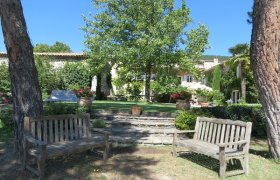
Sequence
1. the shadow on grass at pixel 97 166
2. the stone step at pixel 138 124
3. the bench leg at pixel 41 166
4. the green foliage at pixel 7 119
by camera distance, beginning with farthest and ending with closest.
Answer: the stone step at pixel 138 124
the green foliage at pixel 7 119
the shadow on grass at pixel 97 166
the bench leg at pixel 41 166

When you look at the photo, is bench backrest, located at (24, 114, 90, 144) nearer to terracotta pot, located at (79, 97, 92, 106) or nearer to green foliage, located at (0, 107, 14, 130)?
green foliage, located at (0, 107, 14, 130)

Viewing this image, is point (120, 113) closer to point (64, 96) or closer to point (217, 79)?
point (64, 96)

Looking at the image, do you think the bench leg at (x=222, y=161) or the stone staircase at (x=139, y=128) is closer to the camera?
the bench leg at (x=222, y=161)

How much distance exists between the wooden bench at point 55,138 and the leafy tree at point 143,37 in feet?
48.0

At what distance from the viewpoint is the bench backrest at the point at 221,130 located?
709cm

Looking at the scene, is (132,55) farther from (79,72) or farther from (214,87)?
(214,87)

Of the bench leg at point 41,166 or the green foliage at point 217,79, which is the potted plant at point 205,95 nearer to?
the green foliage at point 217,79

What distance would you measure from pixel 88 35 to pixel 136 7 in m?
4.77

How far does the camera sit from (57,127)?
23.9 feet

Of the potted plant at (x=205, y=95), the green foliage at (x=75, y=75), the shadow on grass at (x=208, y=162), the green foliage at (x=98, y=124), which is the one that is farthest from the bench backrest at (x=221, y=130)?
the potted plant at (x=205, y=95)

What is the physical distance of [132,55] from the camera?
2264 cm

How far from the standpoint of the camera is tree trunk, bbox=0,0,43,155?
22.8ft

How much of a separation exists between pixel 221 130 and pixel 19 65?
467 cm

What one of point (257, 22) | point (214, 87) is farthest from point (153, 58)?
point (214, 87)
